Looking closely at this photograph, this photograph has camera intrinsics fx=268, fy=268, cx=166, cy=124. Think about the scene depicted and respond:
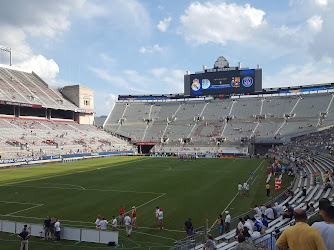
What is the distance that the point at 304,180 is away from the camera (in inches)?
1019

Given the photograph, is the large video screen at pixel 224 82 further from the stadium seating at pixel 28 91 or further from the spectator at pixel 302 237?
the spectator at pixel 302 237

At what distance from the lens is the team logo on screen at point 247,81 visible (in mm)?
76625

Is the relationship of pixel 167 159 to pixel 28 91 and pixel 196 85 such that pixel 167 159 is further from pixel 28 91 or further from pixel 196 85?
pixel 28 91

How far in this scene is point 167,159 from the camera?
189 ft

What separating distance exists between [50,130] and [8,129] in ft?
34.5

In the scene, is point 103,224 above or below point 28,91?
below

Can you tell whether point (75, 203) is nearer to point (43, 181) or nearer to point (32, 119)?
point (43, 181)

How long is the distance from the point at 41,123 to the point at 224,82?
5154 cm

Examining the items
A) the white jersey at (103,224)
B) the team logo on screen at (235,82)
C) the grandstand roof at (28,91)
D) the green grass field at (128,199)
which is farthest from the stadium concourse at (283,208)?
the grandstand roof at (28,91)

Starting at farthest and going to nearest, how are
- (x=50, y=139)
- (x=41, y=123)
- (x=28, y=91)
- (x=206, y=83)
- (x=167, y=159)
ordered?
(x=206, y=83) < (x=28, y=91) < (x=41, y=123) < (x=50, y=139) < (x=167, y=159)

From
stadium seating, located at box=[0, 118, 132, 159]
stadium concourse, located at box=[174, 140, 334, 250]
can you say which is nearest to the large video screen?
stadium seating, located at box=[0, 118, 132, 159]

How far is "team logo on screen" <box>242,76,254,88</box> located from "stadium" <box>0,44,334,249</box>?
0.41m

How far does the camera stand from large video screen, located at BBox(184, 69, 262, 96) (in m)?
76.4

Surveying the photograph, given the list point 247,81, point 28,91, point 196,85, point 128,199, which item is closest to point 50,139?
point 28,91
